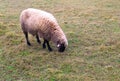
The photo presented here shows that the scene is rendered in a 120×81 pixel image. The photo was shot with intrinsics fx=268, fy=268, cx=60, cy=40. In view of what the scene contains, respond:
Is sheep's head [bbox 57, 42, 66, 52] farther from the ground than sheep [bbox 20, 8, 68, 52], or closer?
closer

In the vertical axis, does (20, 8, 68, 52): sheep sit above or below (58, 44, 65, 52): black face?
above

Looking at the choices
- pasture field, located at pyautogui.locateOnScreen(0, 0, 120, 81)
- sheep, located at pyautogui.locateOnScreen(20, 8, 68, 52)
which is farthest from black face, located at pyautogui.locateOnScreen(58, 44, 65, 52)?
pasture field, located at pyautogui.locateOnScreen(0, 0, 120, 81)

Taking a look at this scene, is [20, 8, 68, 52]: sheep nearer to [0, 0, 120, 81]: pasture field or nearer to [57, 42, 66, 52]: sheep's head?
[57, 42, 66, 52]: sheep's head

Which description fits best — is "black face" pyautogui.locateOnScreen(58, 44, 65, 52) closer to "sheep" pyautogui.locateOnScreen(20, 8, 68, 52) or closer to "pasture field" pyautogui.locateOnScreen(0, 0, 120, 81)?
"sheep" pyautogui.locateOnScreen(20, 8, 68, 52)

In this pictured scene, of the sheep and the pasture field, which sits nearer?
the pasture field

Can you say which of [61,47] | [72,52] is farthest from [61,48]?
[72,52]

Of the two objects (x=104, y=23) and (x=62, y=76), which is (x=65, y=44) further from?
(x=104, y=23)

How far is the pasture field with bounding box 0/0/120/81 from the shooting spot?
6.37 meters

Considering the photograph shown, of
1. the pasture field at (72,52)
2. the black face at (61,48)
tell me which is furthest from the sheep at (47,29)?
the pasture field at (72,52)

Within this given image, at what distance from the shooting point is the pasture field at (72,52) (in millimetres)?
6369

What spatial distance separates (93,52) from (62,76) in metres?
1.72

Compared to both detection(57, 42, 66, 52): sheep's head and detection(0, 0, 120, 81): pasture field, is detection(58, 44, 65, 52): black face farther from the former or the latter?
detection(0, 0, 120, 81): pasture field

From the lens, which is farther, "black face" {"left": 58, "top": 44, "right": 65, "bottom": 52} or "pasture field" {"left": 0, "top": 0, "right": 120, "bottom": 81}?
"black face" {"left": 58, "top": 44, "right": 65, "bottom": 52}

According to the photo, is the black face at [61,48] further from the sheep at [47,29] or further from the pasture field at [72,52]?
the pasture field at [72,52]
